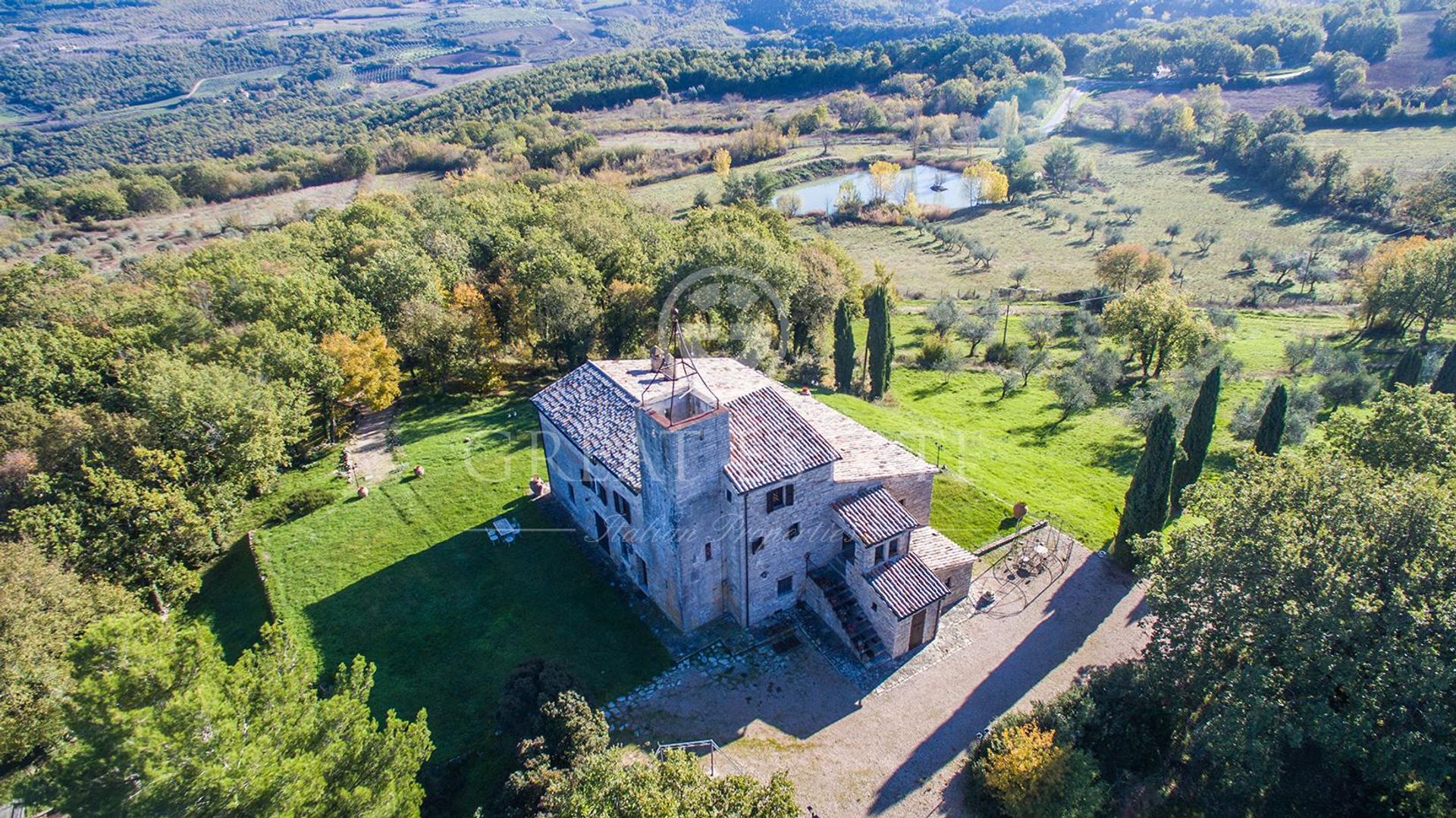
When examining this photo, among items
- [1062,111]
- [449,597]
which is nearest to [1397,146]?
[1062,111]

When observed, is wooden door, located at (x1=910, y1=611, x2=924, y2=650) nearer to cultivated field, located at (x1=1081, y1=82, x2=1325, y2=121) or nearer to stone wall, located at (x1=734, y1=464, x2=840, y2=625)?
stone wall, located at (x1=734, y1=464, x2=840, y2=625)

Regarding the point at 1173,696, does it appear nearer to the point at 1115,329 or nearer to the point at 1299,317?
the point at 1115,329

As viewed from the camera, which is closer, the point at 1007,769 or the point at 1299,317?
the point at 1007,769

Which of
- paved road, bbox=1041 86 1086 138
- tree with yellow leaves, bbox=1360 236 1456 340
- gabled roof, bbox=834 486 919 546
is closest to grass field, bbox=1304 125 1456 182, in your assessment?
paved road, bbox=1041 86 1086 138

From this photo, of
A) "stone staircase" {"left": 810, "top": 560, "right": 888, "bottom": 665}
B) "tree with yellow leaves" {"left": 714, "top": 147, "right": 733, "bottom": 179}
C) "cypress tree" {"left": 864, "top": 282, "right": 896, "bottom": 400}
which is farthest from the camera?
"tree with yellow leaves" {"left": 714, "top": 147, "right": 733, "bottom": 179}

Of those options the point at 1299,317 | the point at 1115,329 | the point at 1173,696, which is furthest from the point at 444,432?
the point at 1299,317
